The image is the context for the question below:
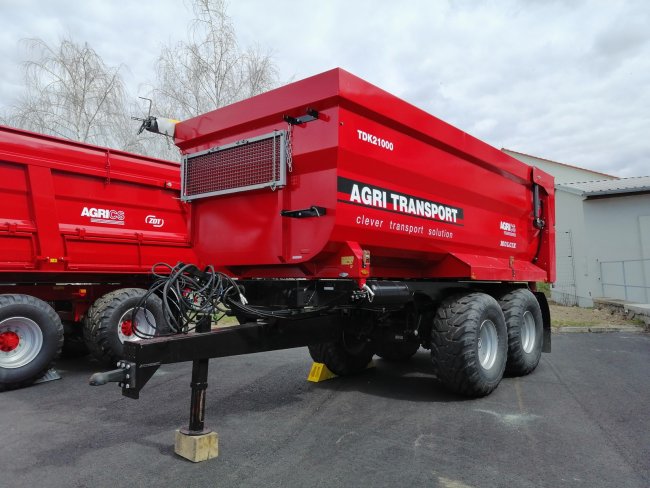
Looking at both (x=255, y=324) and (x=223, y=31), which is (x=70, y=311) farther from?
(x=223, y=31)

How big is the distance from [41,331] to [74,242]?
51.7 inches

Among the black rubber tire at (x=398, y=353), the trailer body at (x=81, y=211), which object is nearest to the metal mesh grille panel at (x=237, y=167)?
the trailer body at (x=81, y=211)

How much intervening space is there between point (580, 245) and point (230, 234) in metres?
17.1

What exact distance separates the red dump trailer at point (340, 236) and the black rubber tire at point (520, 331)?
27 mm

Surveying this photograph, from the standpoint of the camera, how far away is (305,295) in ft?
14.3

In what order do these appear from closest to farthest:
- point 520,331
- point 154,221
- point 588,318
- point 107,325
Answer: point 520,331
point 107,325
point 154,221
point 588,318

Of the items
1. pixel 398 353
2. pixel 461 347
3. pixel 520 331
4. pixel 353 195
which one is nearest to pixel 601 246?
pixel 520 331

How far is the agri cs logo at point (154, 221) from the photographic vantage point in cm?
772

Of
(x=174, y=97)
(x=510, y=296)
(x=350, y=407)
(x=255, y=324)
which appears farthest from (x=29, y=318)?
(x=174, y=97)

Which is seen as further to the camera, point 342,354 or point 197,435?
point 342,354

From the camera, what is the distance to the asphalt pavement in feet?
10.7

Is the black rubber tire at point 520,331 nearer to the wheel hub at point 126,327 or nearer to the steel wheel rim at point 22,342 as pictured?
the wheel hub at point 126,327

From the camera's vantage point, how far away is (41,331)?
6.05 meters

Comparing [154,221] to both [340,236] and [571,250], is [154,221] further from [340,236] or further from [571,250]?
[571,250]
